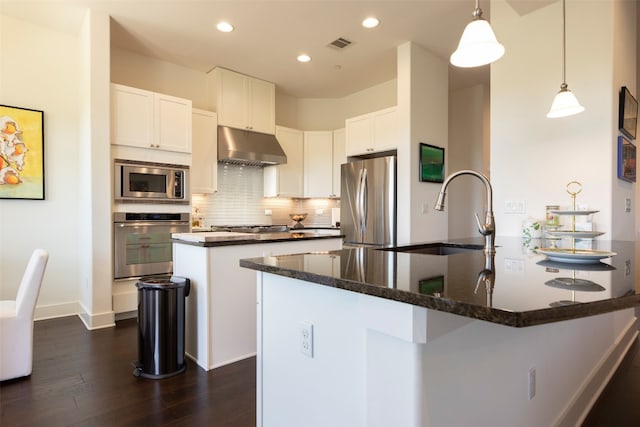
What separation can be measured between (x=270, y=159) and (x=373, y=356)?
4127 mm

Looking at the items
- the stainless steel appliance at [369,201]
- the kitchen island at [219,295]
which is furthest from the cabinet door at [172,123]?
the stainless steel appliance at [369,201]

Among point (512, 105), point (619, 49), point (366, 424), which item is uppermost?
point (619, 49)

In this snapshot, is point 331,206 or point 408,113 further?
point 331,206

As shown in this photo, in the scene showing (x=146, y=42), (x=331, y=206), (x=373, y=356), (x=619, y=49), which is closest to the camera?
(x=373, y=356)

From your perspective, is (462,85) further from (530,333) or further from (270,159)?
(530,333)

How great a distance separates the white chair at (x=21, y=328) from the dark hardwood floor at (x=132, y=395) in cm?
9

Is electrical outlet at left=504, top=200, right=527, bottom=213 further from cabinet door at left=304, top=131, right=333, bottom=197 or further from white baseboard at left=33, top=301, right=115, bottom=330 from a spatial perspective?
white baseboard at left=33, top=301, right=115, bottom=330

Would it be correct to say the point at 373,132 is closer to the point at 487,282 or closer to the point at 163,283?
the point at 163,283

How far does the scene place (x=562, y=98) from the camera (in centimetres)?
217

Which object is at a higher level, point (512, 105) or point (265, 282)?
point (512, 105)

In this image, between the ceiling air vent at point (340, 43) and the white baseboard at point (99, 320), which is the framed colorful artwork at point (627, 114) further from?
the white baseboard at point (99, 320)

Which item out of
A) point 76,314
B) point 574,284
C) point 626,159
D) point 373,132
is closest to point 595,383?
point 626,159

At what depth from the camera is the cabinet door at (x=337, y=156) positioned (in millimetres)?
5363

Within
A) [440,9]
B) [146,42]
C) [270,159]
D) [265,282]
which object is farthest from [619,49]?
[146,42]
